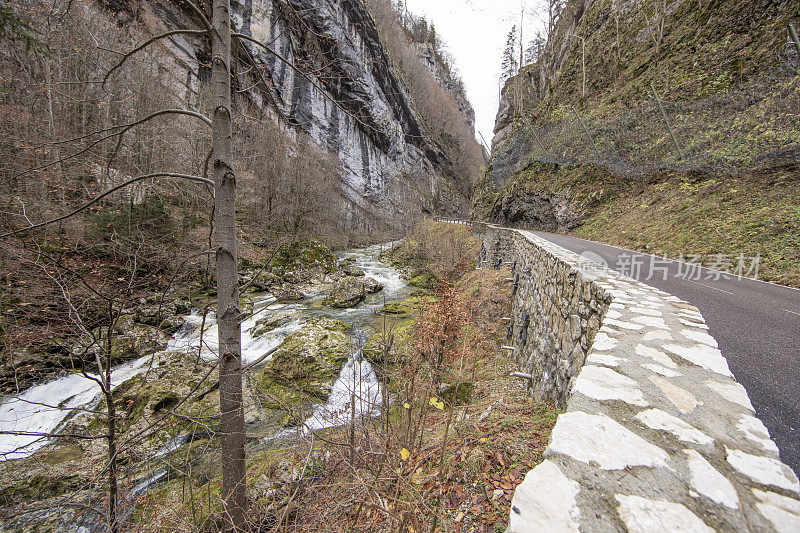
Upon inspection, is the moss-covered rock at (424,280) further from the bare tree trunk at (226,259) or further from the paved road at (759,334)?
the bare tree trunk at (226,259)

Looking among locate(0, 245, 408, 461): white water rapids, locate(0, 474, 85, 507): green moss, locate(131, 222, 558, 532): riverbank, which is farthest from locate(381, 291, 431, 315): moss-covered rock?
locate(0, 474, 85, 507): green moss

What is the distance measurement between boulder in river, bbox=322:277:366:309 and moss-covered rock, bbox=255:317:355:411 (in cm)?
359

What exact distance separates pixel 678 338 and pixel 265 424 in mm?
6269

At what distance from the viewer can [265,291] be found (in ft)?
40.8

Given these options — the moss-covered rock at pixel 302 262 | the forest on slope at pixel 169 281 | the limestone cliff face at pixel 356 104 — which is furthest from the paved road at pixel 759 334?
the limestone cliff face at pixel 356 104

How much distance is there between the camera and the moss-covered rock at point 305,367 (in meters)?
6.05

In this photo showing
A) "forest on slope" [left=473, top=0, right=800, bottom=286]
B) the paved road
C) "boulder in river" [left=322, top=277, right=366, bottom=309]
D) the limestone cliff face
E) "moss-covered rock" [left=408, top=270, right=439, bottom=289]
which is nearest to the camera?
the paved road

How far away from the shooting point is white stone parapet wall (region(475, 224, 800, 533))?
947mm

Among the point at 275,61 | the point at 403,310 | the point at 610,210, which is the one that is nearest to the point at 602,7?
the point at 610,210

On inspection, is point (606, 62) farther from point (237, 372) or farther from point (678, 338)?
point (237, 372)

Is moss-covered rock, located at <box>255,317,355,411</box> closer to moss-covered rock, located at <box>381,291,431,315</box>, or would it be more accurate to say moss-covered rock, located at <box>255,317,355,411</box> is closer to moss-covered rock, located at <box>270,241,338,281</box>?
moss-covered rock, located at <box>381,291,431,315</box>

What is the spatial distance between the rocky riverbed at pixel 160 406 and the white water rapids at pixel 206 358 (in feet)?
0.10

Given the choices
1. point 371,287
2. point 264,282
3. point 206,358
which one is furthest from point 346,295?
point 206,358

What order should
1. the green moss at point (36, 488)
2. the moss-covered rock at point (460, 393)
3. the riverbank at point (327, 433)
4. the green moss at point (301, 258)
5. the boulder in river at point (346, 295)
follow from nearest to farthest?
the riverbank at point (327, 433)
the green moss at point (36, 488)
the moss-covered rock at point (460, 393)
the boulder in river at point (346, 295)
the green moss at point (301, 258)
